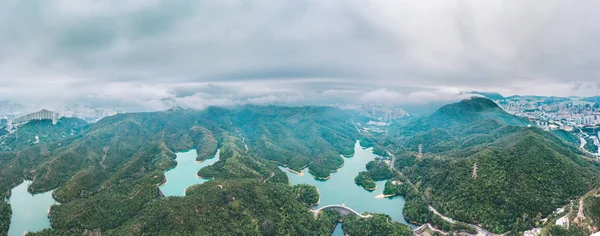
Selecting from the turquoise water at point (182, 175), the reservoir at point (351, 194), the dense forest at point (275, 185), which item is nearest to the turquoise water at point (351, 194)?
the reservoir at point (351, 194)

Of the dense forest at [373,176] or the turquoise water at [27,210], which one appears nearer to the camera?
the turquoise water at [27,210]

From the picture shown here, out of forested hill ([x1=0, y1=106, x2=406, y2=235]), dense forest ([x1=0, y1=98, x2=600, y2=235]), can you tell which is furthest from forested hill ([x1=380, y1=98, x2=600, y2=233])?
forested hill ([x1=0, y1=106, x2=406, y2=235])

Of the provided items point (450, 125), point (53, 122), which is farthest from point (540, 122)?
point (53, 122)

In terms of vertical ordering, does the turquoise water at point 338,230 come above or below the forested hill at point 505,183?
below

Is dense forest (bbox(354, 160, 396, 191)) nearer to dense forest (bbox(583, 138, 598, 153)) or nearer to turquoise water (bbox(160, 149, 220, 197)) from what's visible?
turquoise water (bbox(160, 149, 220, 197))

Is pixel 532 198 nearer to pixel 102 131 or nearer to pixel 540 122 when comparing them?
pixel 540 122

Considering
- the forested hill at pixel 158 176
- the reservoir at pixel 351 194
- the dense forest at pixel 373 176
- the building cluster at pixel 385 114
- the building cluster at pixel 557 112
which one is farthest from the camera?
the building cluster at pixel 385 114

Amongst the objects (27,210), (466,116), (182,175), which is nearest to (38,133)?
(27,210)

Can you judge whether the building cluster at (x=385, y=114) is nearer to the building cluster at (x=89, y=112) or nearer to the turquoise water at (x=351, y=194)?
the turquoise water at (x=351, y=194)
